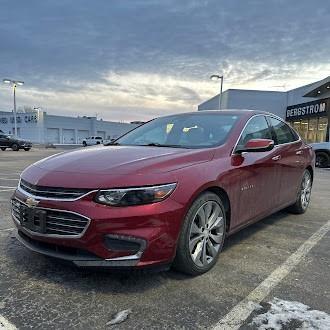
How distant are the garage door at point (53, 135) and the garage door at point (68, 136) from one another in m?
A: 1.32

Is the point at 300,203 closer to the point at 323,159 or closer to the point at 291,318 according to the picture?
the point at 291,318

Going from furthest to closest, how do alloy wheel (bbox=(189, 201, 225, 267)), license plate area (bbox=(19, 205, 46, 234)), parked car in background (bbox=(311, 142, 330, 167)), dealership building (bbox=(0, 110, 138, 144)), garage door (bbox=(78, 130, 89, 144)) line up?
garage door (bbox=(78, 130, 89, 144)) < dealership building (bbox=(0, 110, 138, 144)) < parked car in background (bbox=(311, 142, 330, 167)) < alloy wheel (bbox=(189, 201, 225, 267)) < license plate area (bbox=(19, 205, 46, 234))

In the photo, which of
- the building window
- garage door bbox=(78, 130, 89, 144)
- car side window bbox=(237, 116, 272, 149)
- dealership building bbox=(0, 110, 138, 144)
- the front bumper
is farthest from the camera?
garage door bbox=(78, 130, 89, 144)

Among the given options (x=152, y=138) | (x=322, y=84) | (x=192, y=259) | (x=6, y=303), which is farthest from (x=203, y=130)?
(x=322, y=84)

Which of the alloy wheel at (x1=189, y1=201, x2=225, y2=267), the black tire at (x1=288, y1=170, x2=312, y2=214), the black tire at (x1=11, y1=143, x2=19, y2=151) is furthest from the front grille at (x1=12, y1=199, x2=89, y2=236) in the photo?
the black tire at (x1=11, y1=143, x2=19, y2=151)

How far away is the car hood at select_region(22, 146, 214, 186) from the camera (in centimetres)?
324

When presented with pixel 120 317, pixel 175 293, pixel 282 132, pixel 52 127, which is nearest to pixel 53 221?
pixel 120 317

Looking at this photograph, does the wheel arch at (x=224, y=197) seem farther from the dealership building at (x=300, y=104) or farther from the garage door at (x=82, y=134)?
the garage door at (x=82, y=134)

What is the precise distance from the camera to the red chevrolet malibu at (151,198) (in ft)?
10.1

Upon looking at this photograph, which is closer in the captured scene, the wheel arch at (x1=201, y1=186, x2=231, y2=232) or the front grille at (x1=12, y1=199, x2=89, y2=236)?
the front grille at (x1=12, y1=199, x2=89, y2=236)

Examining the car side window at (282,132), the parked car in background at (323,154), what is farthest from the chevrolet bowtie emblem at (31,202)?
the parked car in background at (323,154)

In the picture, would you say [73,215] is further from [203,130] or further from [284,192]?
[284,192]

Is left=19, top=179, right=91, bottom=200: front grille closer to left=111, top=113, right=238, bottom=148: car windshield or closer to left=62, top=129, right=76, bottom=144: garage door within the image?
left=111, top=113, right=238, bottom=148: car windshield

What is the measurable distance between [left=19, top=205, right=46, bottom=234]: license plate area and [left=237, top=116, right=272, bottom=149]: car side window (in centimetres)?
211
